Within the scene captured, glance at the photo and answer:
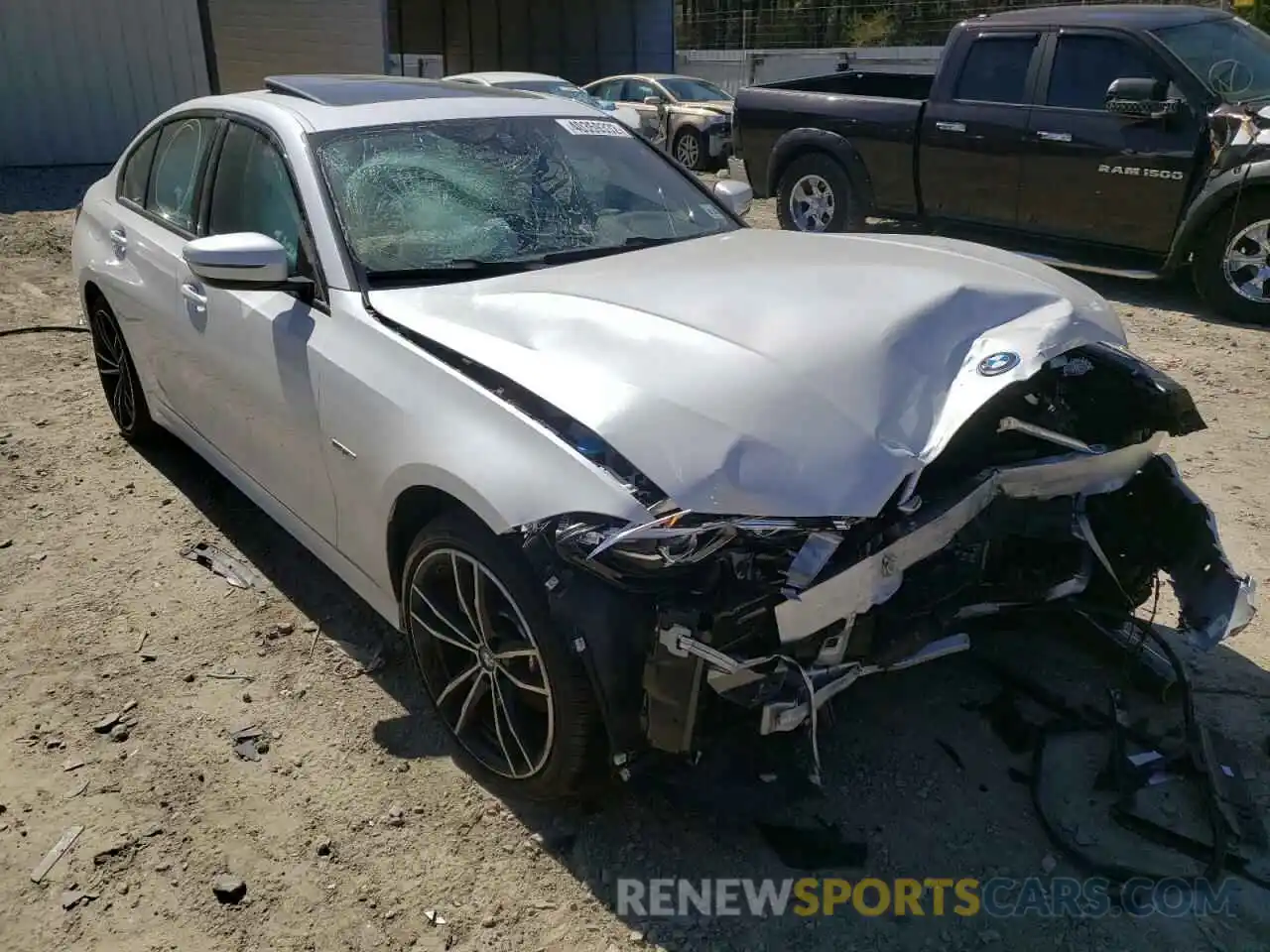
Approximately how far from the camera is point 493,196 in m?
3.49

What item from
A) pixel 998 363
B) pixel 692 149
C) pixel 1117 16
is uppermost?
pixel 1117 16

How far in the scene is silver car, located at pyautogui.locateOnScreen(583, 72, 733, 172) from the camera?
1606cm

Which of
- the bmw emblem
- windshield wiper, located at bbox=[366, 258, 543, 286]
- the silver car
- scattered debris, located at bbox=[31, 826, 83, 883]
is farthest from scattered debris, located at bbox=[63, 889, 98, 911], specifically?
the silver car

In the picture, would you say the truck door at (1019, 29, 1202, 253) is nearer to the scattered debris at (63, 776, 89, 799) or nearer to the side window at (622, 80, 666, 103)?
the scattered debris at (63, 776, 89, 799)

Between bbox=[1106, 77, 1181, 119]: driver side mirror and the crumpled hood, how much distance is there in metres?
4.90

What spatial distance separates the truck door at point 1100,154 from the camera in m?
7.31

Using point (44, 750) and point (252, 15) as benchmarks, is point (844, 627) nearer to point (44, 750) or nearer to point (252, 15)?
point (44, 750)

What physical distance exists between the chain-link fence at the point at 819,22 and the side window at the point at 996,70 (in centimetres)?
1933

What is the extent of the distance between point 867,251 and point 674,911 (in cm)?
212

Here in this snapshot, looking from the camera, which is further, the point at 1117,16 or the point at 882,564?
the point at 1117,16

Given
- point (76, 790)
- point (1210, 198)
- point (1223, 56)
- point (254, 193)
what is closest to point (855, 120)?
point (1223, 56)

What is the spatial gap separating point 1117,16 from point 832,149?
97.3 inches

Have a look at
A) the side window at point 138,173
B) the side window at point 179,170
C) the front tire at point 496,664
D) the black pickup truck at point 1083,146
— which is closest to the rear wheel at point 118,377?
the side window at point 138,173

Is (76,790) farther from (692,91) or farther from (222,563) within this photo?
(692,91)
